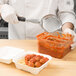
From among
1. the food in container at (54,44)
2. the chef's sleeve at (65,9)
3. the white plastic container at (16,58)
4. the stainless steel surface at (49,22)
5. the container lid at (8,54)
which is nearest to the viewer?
the white plastic container at (16,58)

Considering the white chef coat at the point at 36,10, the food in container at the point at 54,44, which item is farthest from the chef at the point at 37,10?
the food in container at the point at 54,44

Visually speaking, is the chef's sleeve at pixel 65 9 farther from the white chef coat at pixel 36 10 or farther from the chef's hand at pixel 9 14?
the chef's hand at pixel 9 14

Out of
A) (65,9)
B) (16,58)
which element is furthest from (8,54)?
(65,9)

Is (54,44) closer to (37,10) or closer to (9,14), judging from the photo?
(9,14)

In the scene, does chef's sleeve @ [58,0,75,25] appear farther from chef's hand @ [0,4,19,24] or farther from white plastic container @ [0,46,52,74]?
white plastic container @ [0,46,52,74]

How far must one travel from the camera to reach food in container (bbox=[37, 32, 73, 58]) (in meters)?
1.02

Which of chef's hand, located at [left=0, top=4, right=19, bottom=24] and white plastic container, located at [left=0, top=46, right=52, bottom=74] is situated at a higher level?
chef's hand, located at [left=0, top=4, right=19, bottom=24]

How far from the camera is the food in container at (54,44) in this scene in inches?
40.3

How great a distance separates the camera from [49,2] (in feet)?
5.03

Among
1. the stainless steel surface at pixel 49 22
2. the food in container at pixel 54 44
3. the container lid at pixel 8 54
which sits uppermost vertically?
the stainless steel surface at pixel 49 22

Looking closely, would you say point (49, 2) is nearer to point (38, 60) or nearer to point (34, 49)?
point (34, 49)

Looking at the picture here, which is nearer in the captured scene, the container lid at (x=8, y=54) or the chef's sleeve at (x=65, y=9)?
the container lid at (x=8, y=54)

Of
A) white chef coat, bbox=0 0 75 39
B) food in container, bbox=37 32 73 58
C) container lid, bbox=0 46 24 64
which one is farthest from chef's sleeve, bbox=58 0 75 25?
container lid, bbox=0 46 24 64

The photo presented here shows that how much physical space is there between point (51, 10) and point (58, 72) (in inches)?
33.0
